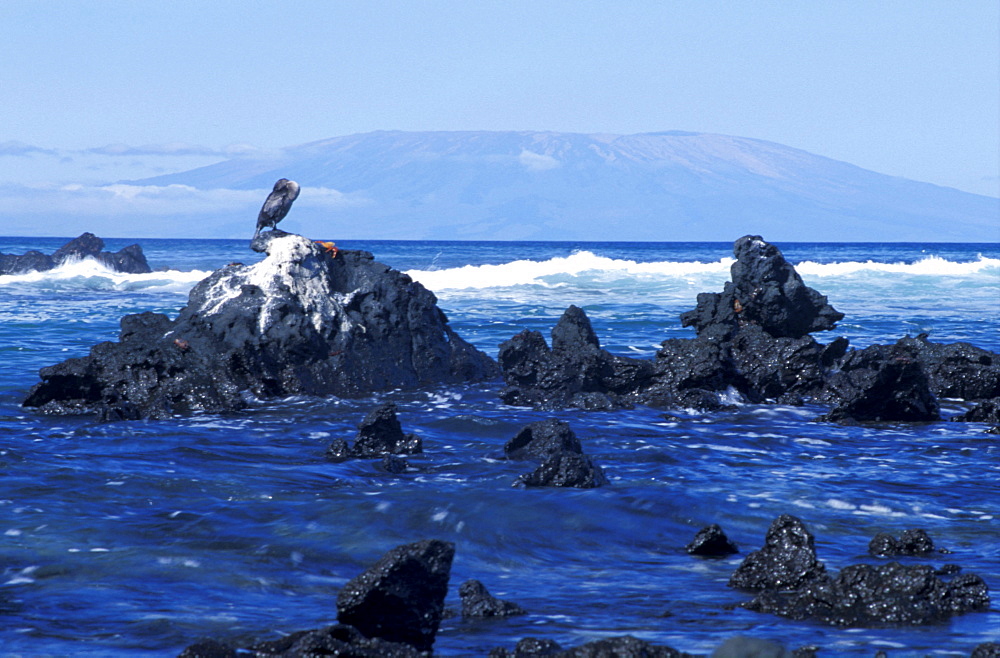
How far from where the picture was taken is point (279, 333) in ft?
45.8

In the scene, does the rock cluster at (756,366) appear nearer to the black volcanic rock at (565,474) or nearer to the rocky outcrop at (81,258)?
the black volcanic rock at (565,474)

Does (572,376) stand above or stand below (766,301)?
below

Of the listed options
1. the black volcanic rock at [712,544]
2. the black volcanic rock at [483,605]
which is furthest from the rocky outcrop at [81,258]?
the black volcanic rock at [483,605]

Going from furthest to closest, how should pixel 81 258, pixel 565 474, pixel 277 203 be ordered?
pixel 81 258
pixel 277 203
pixel 565 474

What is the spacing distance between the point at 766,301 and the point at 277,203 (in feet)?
24.2

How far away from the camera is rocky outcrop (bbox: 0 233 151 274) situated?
53656 millimetres

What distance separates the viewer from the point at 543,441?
10.1 m

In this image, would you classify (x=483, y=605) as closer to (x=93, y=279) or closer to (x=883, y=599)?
(x=883, y=599)

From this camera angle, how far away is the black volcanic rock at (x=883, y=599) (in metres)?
5.51

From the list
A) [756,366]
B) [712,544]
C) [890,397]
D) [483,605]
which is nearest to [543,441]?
[712,544]

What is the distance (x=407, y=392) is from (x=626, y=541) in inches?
286

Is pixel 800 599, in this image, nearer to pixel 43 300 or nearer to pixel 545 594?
pixel 545 594

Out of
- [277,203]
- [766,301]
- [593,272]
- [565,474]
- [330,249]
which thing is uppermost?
[277,203]

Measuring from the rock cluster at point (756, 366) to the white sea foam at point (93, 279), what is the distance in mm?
29873
